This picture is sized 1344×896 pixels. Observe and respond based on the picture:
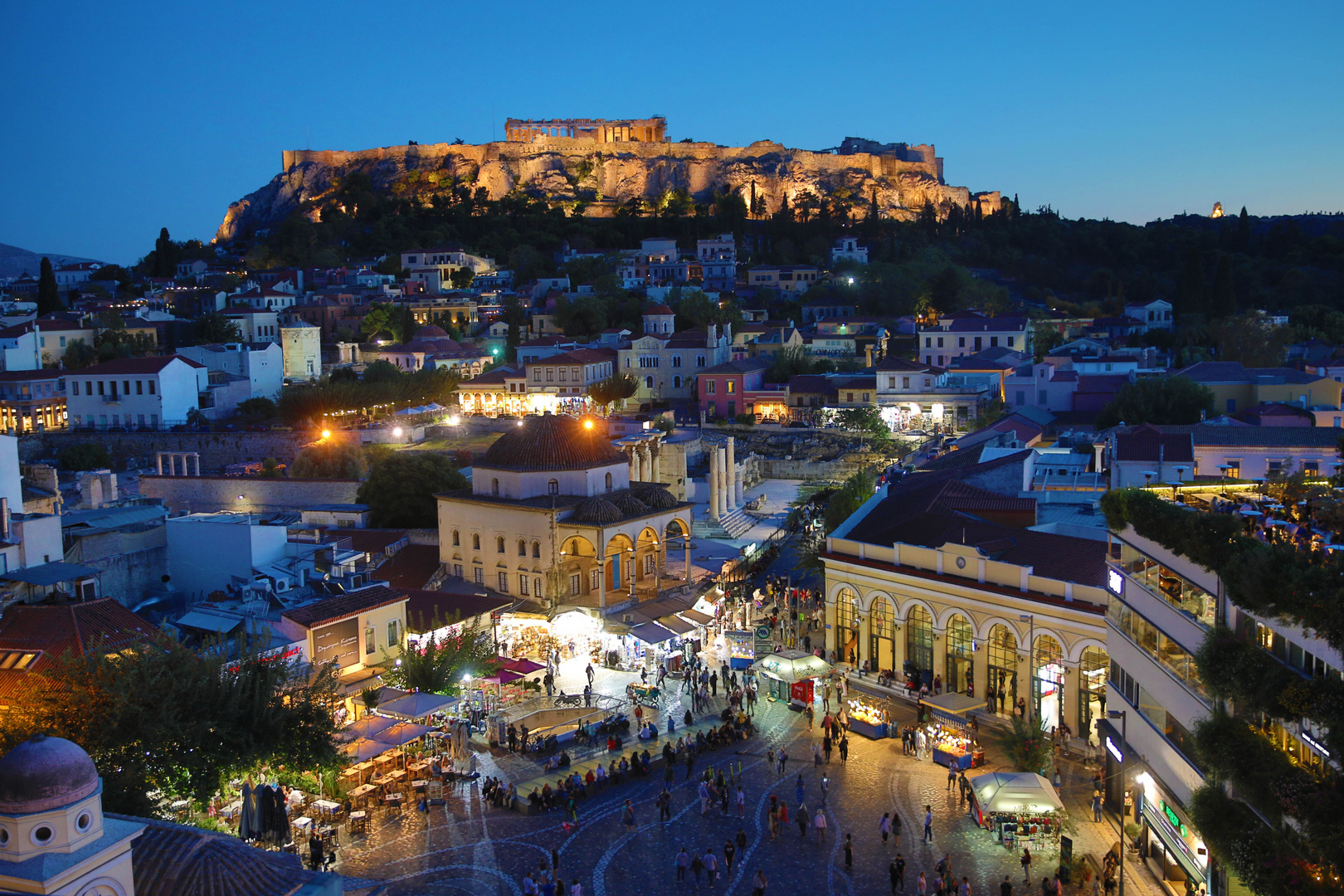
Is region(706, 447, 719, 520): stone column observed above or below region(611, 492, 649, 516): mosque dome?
below

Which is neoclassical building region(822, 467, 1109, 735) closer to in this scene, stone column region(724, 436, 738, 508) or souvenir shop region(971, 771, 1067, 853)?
souvenir shop region(971, 771, 1067, 853)

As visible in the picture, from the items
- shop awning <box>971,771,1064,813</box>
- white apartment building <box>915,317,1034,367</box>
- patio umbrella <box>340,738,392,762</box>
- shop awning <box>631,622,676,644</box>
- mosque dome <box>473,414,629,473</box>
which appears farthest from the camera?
white apartment building <box>915,317,1034,367</box>

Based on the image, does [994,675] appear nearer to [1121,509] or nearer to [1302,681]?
[1121,509]

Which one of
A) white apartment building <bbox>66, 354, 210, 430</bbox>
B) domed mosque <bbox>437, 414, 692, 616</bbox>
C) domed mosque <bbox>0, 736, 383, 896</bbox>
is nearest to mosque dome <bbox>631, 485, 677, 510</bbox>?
domed mosque <bbox>437, 414, 692, 616</bbox>

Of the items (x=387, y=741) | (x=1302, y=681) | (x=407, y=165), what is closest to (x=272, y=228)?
(x=407, y=165)

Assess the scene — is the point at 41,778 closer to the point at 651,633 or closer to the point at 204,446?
the point at 651,633

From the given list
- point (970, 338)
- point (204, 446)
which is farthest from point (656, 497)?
point (970, 338)
